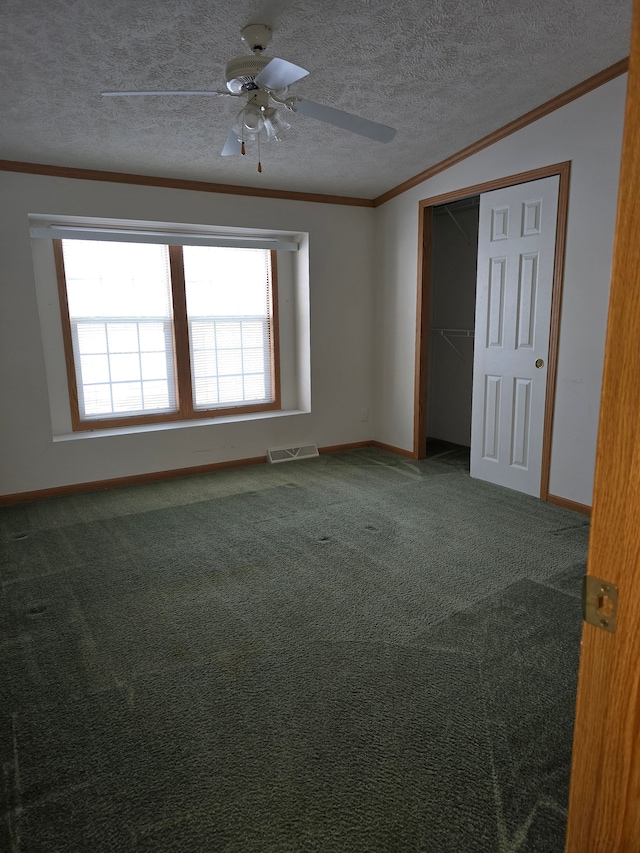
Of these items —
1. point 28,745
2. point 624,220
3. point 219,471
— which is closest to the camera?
point 624,220

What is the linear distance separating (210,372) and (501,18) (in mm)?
3476

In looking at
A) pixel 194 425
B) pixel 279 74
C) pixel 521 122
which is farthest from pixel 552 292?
pixel 194 425

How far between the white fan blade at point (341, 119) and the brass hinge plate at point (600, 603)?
2.41 m

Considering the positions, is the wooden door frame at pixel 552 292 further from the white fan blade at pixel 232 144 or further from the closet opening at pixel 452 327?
the white fan blade at pixel 232 144

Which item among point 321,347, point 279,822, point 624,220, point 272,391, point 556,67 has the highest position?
point 556,67

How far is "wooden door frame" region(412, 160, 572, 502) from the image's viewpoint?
3.73m

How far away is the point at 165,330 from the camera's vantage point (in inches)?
192

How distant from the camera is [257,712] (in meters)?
1.98

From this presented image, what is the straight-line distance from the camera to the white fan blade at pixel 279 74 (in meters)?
2.13

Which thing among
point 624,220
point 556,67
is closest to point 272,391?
point 556,67

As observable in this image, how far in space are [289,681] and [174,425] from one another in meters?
3.15

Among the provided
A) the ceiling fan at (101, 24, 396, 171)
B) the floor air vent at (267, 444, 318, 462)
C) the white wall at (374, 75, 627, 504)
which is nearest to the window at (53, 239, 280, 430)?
the floor air vent at (267, 444, 318, 462)

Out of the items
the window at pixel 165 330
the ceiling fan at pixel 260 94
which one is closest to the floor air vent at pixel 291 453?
the window at pixel 165 330

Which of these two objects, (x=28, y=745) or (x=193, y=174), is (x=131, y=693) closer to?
(x=28, y=745)
